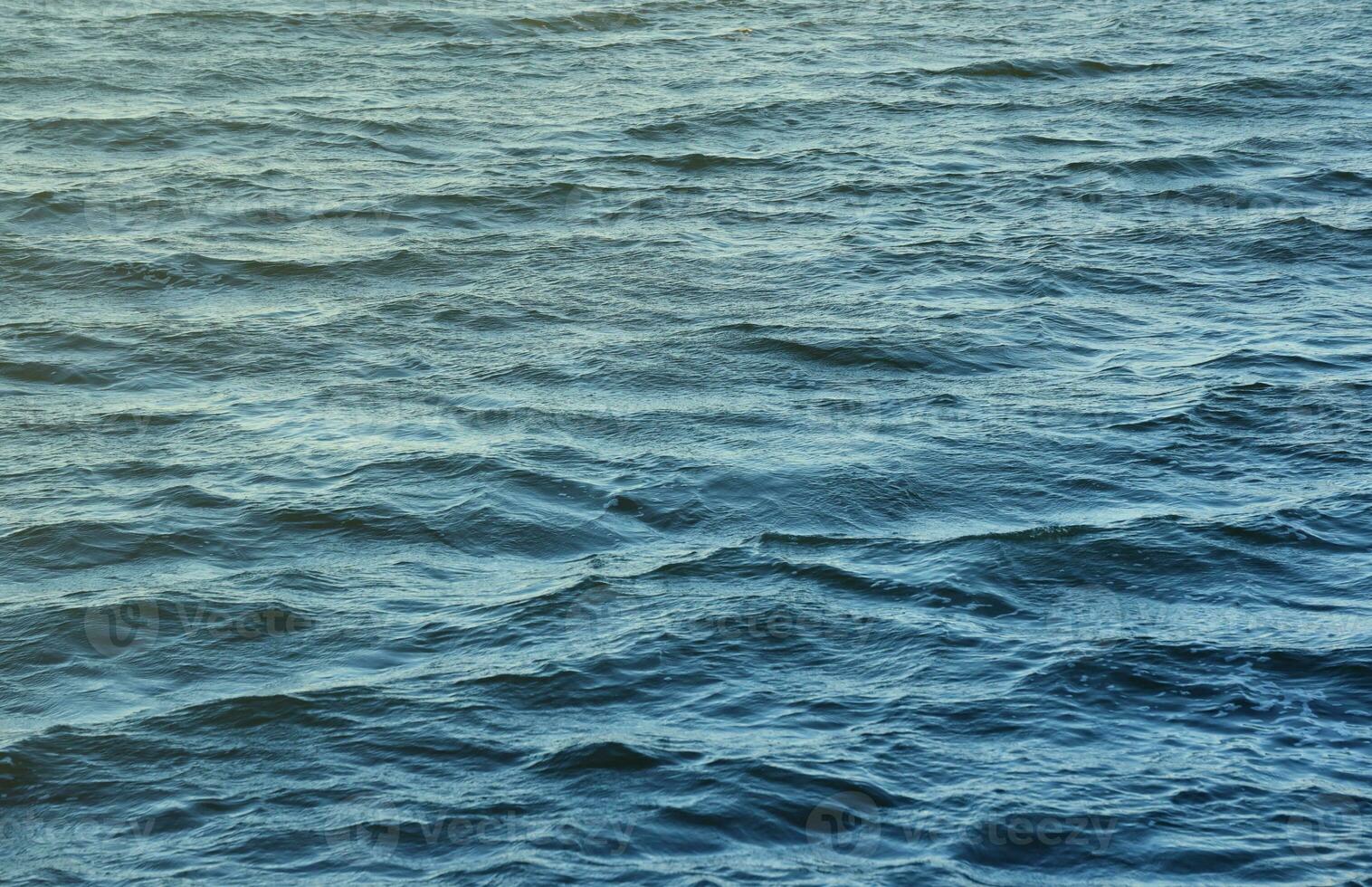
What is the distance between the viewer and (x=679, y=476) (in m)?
7.96

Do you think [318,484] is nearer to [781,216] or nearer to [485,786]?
[485,786]

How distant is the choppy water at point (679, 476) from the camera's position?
5.31 meters

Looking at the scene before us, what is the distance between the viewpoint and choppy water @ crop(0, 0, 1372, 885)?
17.4ft

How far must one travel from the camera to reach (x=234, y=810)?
5305mm

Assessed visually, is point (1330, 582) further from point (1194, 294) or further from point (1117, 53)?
point (1117, 53)

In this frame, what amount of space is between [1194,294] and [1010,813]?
20.7 feet

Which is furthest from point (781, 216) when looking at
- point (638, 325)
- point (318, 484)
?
point (318, 484)

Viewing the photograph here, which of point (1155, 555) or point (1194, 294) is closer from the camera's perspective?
point (1155, 555)

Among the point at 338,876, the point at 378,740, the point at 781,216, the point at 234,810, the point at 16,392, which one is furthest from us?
the point at 781,216

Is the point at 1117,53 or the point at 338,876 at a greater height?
the point at 1117,53

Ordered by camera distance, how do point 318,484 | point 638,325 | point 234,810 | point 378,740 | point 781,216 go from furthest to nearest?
point 781,216 → point 638,325 → point 318,484 → point 378,740 → point 234,810

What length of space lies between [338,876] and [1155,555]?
12.3 ft

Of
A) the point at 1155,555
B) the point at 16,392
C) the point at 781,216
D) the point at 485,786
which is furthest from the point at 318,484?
the point at 781,216

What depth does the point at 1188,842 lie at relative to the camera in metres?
5.06
